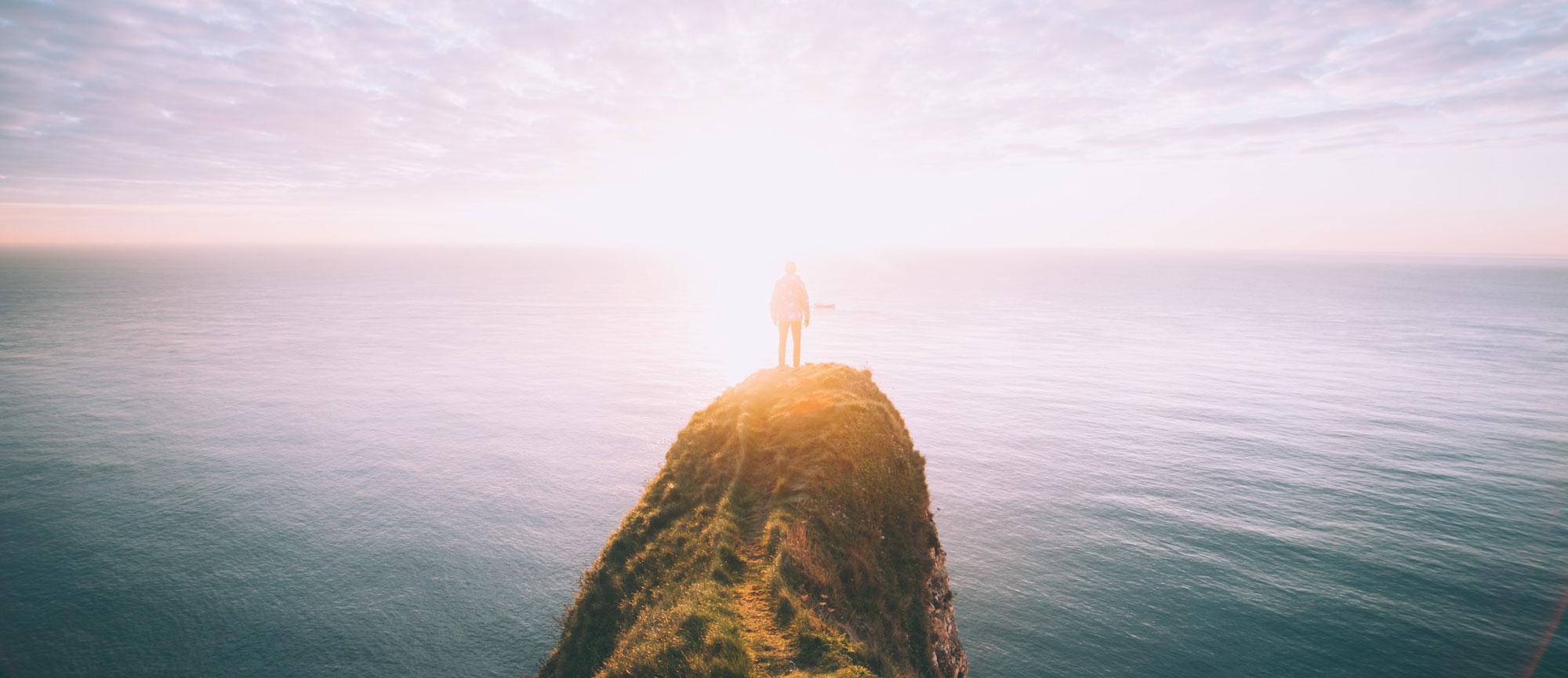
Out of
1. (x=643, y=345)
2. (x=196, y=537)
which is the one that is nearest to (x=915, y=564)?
(x=196, y=537)

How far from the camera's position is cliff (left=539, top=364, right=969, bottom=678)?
59.6 ft

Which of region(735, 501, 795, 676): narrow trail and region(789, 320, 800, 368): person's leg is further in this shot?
region(789, 320, 800, 368): person's leg

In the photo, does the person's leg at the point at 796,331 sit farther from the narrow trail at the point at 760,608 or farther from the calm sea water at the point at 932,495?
the calm sea water at the point at 932,495

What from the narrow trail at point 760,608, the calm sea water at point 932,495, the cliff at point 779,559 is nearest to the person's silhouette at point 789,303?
the cliff at point 779,559

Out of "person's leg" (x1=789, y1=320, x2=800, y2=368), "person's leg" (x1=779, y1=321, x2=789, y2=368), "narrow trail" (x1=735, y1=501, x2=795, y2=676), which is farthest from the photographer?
"person's leg" (x1=789, y1=320, x2=800, y2=368)

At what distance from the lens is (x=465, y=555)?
47125 millimetres

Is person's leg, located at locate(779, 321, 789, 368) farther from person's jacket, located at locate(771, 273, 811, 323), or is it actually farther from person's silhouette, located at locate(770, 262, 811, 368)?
person's jacket, located at locate(771, 273, 811, 323)

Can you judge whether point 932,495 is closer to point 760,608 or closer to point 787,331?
point 787,331

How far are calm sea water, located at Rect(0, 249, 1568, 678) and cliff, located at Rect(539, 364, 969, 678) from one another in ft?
45.6

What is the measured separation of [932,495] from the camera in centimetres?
5706

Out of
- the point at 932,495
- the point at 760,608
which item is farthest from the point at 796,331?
the point at 932,495

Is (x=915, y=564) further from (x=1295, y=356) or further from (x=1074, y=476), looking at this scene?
(x=1295, y=356)

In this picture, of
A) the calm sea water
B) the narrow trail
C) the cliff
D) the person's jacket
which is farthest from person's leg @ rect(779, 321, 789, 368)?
the calm sea water

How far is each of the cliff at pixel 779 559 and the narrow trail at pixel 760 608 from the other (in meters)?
0.04
